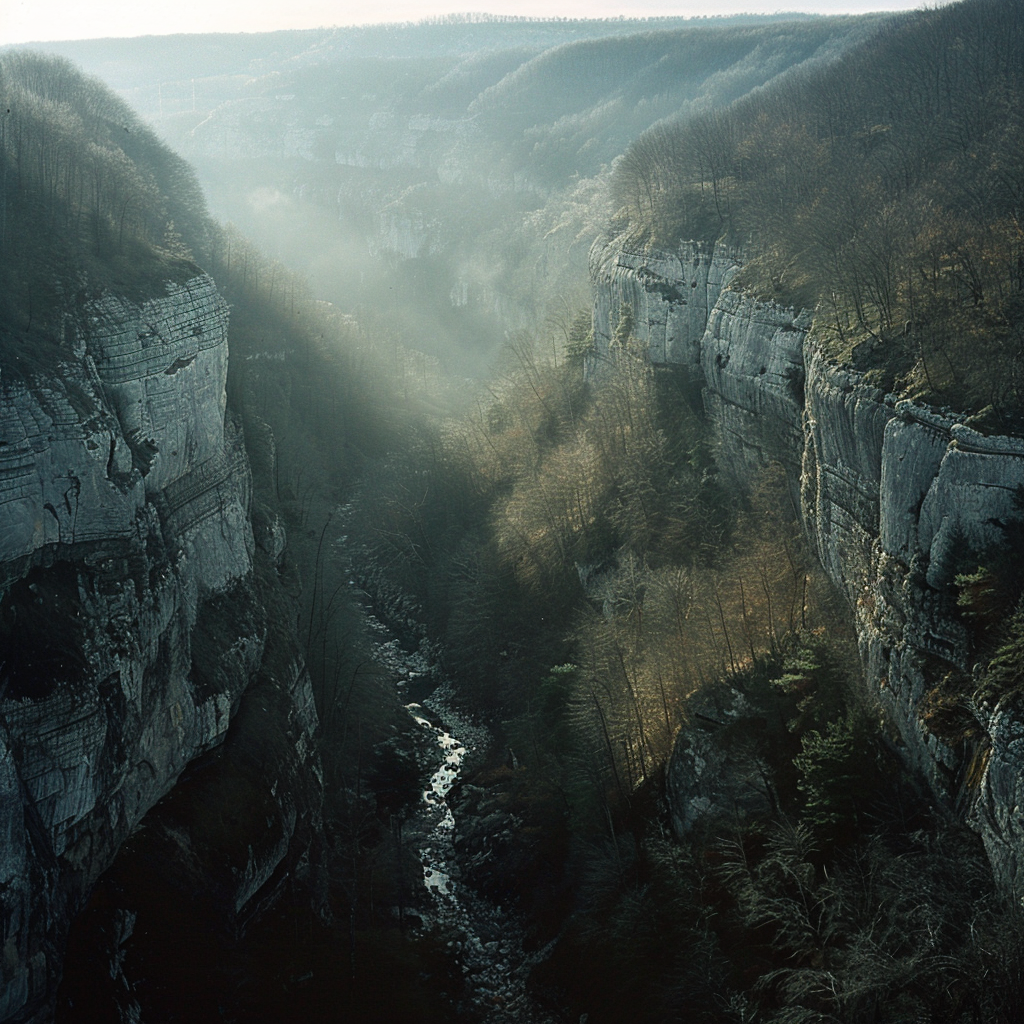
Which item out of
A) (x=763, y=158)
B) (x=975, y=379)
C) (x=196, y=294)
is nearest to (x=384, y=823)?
(x=196, y=294)

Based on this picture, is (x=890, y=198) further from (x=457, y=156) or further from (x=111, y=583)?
(x=457, y=156)

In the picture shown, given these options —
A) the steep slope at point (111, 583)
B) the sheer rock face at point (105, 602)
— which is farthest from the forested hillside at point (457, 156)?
the sheer rock face at point (105, 602)

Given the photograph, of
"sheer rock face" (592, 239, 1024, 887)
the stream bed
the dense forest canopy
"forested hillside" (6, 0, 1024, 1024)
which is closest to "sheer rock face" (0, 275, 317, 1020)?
"forested hillside" (6, 0, 1024, 1024)

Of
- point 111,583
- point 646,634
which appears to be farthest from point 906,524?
point 111,583

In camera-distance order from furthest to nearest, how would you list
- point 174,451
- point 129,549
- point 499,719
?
point 499,719 < point 174,451 < point 129,549

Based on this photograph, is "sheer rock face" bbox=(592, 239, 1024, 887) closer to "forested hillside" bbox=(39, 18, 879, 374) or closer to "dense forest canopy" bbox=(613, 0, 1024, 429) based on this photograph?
"dense forest canopy" bbox=(613, 0, 1024, 429)

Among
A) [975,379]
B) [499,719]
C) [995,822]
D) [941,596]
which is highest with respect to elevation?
[975,379]

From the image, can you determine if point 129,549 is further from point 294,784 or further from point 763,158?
point 763,158
